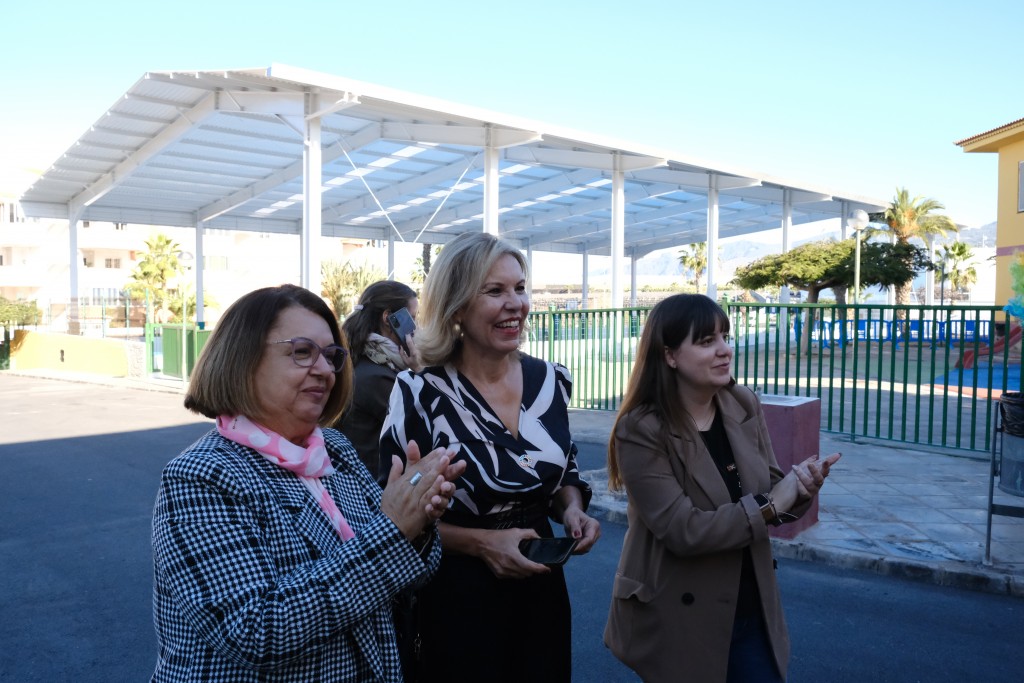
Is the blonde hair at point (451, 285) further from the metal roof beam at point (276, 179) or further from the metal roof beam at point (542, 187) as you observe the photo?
the metal roof beam at point (542, 187)

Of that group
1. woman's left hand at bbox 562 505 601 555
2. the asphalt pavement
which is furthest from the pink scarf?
the asphalt pavement

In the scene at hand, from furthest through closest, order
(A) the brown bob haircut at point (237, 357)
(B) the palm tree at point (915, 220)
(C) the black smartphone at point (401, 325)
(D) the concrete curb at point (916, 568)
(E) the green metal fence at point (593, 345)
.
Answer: (B) the palm tree at point (915, 220)
(E) the green metal fence at point (593, 345)
(D) the concrete curb at point (916, 568)
(C) the black smartphone at point (401, 325)
(A) the brown bob haircut at point (237, 357)

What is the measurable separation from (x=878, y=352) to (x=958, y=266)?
61.3 meters

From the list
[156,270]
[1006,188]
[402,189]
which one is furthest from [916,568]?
[156,270]

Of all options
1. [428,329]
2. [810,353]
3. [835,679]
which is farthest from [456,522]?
[810,353]

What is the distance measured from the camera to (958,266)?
6306 centimetres

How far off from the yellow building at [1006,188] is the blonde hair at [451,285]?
26.6 metres

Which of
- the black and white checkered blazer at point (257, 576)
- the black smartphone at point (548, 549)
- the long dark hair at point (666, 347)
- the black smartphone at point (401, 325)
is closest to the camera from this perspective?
the black and white checkered blazer at point (257, 576)

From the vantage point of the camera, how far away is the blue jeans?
238 cm

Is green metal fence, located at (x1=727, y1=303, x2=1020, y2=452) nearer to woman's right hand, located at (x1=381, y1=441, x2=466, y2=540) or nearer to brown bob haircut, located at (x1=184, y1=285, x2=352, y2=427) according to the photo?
woman's right hand, located at (x1=381, y1=441, x2=466, y2=540)

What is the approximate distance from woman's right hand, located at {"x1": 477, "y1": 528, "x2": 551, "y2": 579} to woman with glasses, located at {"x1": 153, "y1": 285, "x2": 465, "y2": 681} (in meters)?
0.36

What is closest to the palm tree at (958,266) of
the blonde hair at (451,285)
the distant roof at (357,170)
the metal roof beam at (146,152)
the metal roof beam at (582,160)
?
the distant roof at (357,170)

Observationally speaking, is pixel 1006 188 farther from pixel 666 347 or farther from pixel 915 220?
pixel 666 347

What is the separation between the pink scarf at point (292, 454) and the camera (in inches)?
70.6
